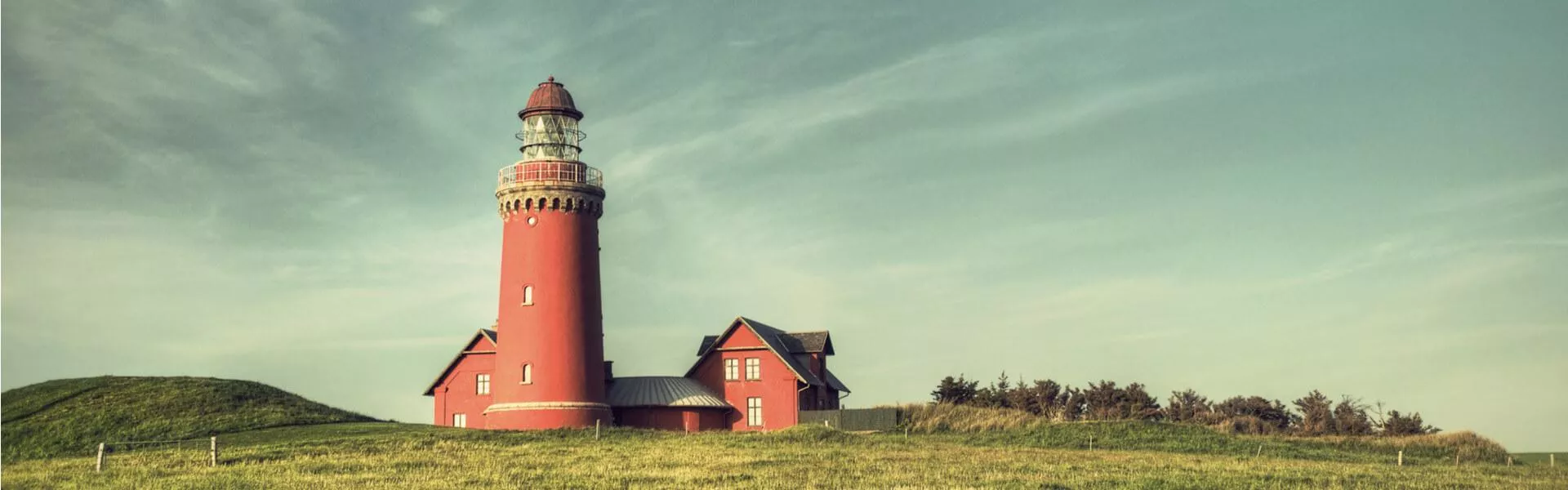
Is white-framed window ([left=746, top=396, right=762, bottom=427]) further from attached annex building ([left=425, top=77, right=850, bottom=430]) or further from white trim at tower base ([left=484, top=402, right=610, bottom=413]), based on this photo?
white trim at tower base ([left=484, top=402, right=610, bottom=413])

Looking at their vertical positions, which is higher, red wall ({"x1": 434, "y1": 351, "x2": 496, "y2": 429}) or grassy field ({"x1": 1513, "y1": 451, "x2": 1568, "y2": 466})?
red wall ({"x1": 434, "y1": 351, "x2": 496, "y2": 429})

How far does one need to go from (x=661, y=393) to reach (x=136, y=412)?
2174cm

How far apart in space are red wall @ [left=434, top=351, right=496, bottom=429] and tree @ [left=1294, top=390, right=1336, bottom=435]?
3792 centimetres

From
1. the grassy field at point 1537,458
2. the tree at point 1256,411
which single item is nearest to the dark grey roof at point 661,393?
the tree at point 1256,411

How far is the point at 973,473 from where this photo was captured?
114ft

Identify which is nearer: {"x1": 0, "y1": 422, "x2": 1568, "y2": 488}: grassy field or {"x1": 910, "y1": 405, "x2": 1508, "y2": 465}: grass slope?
{"x1": 0, "y1": 422, "x2": 1568, "y2": 488}: grassy field

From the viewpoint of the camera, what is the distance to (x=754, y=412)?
6059 cm

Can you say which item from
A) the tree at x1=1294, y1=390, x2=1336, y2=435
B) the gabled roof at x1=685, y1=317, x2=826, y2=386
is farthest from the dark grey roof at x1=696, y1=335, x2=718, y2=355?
the tree at x1=1294, y1=390, x2=1336, y2=435

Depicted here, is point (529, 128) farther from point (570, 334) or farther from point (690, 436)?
point (690, 436)

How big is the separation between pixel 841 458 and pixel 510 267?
65.5 feet

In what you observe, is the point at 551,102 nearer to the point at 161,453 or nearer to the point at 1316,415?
the point at 161,453

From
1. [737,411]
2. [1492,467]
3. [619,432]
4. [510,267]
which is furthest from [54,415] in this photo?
[1492,467]

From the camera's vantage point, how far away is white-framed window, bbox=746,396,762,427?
60.4 m

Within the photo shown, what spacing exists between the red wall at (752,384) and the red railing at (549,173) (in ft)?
37.7
